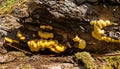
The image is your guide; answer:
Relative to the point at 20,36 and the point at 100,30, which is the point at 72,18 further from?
the point at 20,36

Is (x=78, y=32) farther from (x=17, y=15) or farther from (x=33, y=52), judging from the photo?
(x=17, y=15)

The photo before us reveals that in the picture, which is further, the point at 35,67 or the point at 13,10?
the point at 13,10

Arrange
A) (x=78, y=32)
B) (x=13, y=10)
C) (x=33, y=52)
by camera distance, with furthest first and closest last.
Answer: (x=13, y=10)
(x=33, y=52)
(x=78, y=32)

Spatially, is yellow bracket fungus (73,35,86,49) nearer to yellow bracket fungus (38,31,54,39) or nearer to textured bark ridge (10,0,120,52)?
textured bark ridge (10,0,120,52)

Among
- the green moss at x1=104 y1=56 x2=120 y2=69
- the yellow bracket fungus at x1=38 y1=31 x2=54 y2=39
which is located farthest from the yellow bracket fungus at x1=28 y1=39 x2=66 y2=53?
the green moss at x1=104 y1=56 x2=120 y2=69

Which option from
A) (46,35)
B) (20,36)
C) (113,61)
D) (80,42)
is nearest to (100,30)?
(80,42)

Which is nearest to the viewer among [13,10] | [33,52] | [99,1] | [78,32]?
[99,1]

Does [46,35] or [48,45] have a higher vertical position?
[46,35]

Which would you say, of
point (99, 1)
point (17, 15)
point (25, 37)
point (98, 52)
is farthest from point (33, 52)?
point (99, 1)
